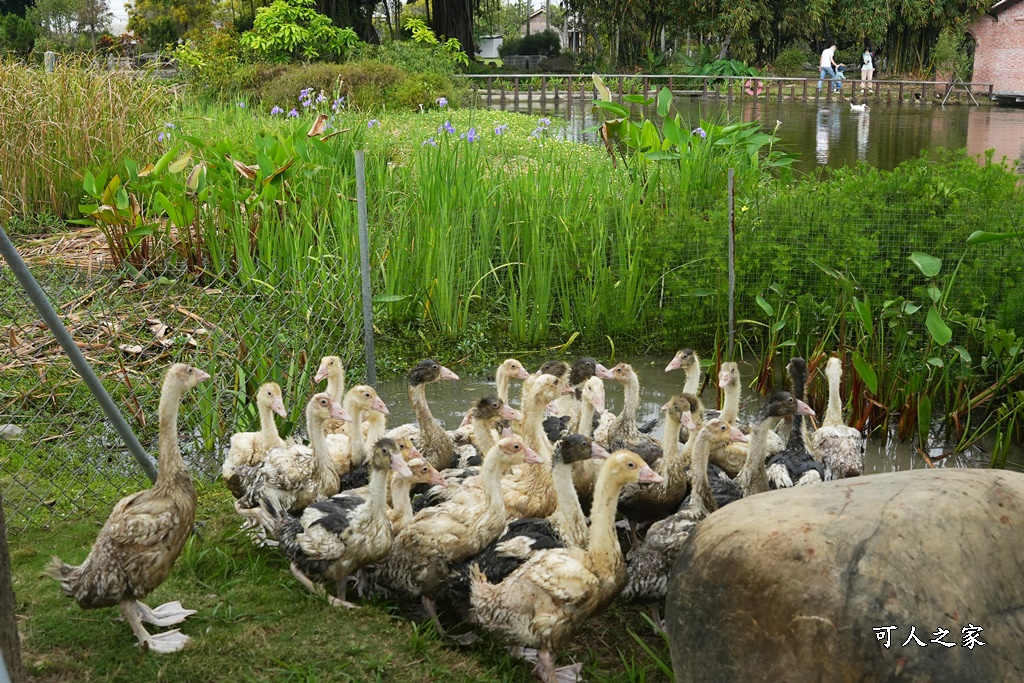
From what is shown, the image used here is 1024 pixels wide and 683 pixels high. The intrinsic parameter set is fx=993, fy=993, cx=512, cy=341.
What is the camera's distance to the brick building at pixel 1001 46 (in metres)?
35.5

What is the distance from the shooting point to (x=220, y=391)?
5082 millimetres

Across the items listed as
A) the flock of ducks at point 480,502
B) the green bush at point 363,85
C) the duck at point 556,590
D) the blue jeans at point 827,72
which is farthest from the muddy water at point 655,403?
→ the blue jeans at point 827,72

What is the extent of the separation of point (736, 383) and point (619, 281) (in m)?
2.02

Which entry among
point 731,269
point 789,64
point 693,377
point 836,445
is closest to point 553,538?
point 836,445

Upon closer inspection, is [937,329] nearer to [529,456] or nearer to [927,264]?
[927,264]

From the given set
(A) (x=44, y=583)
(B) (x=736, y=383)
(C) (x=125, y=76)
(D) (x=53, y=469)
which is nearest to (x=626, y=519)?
(B) (x=736, y=383)

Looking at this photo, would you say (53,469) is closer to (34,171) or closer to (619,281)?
(619,281)

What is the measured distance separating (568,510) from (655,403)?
263 centimetres

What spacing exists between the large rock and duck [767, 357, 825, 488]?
1609 millimetres

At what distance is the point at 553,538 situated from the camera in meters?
3.88

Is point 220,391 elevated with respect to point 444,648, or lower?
elevated

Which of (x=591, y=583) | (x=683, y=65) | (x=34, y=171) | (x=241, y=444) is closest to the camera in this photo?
(x=591, y=583)

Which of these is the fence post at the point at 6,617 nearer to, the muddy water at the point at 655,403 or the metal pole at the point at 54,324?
the metal pole at the point at 54,324

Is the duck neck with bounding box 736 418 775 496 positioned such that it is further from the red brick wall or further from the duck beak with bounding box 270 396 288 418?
the red brick wall
